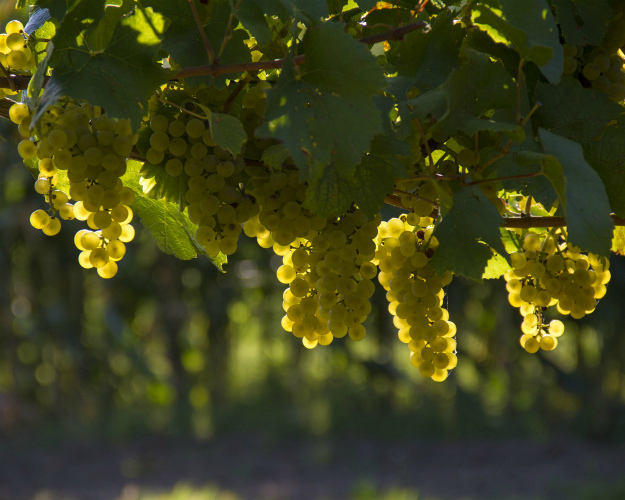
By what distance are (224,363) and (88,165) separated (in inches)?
362

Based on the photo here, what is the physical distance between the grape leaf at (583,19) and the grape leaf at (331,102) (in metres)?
0.30

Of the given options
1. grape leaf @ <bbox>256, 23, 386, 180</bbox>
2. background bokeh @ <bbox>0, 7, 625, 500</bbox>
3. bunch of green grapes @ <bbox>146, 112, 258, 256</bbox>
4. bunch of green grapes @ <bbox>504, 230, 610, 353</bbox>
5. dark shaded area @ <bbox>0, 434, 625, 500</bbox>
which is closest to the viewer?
grape leaf @ <bbox>256, 23, 386, 180</bbox>

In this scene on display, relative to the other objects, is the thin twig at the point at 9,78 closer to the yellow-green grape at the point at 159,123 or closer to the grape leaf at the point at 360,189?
the yellow-green grape at the point at 159,123

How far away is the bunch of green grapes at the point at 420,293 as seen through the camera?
33.7 inches

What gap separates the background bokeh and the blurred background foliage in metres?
0.03

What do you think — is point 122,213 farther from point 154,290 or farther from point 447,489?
point 154,290

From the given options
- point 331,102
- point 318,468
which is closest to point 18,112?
point 331,102

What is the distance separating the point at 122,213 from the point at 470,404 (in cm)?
817

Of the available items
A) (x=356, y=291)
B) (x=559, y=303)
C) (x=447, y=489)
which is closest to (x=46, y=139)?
(x=356, y=291)

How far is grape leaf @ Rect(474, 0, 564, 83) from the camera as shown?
68cm

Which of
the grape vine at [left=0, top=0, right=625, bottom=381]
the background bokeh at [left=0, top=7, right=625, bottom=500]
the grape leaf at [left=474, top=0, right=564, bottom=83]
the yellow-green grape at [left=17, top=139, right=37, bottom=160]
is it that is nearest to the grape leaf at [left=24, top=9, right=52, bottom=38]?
the grape vine at [left=0, top=0, right=625, bottom=381]

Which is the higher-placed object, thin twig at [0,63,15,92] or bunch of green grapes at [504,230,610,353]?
thin twig at [0,63,15,92]

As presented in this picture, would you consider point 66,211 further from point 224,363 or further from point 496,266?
point 224,363

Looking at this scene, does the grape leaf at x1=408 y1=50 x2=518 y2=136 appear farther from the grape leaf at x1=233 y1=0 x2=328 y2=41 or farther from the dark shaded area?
the dark shaded area
